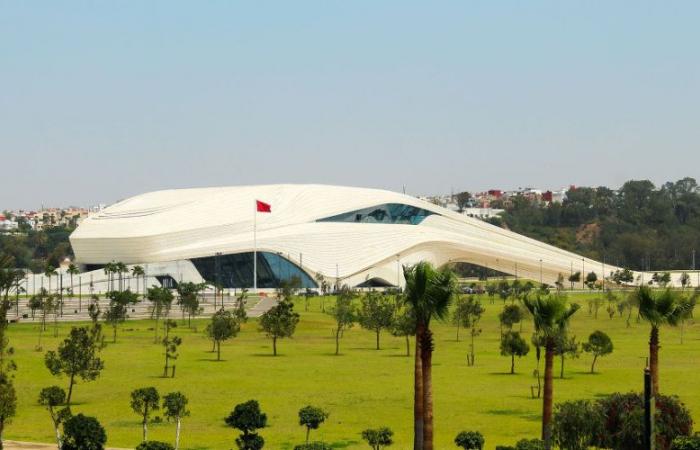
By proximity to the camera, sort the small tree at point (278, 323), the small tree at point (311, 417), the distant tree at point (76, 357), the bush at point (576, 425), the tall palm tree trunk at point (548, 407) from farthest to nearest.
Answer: the small tree at point (278, 323) → the distant tree at point (76, 357) → the small tree at point (311, 417) → the bush at point (576, 425) → the tall palm tree trunk at point (548, 407)

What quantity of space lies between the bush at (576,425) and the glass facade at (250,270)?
128 m

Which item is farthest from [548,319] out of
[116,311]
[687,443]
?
[116,311]

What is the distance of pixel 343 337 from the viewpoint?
82.1 metres

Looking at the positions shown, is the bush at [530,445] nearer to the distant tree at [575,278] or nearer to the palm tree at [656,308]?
the palm tree at [656,308]

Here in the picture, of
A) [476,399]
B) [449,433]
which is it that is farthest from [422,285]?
[476,399]

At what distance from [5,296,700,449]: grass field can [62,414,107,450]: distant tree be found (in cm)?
480

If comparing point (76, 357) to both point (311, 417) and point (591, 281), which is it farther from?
point (591, 281)

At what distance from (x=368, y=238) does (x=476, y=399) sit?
12073cm

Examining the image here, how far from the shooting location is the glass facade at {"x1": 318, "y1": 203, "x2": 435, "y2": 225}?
17477cm

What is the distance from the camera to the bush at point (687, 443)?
98.4 feet

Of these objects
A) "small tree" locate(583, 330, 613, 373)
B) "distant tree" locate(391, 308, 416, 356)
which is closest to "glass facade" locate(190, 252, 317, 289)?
"distant tree" locate(391, 308, 416, 356)

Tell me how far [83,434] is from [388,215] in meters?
147

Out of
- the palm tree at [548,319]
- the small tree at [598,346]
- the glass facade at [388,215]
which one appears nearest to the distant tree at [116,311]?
the small tree at [598,346]

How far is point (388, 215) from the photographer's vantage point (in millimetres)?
179125
